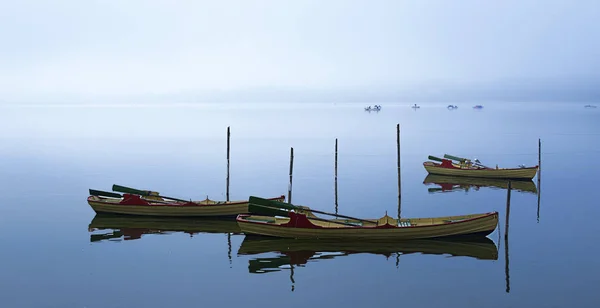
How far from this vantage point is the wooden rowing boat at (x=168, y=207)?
37.9 m

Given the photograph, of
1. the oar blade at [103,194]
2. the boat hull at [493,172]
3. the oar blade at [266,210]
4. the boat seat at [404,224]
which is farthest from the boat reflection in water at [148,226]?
the boat hull at [493,172]

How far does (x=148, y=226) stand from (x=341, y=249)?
13.6 metres

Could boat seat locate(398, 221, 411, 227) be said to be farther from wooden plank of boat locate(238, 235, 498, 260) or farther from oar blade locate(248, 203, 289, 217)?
oar blade locate(248, 203, 289, 217)

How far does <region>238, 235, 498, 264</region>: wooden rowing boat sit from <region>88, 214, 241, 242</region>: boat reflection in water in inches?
166

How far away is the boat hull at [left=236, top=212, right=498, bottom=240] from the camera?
3155cm

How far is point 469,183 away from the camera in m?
55.4

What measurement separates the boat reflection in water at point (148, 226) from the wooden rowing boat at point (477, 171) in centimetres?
2875

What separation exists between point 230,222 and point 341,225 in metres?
8.96

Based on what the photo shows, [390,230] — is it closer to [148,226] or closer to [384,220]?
[384,220]

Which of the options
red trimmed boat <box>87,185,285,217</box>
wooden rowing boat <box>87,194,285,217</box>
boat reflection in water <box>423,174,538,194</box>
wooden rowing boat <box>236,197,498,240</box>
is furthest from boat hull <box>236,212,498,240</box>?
boat reflection in water <box>423,174,538,194</box>

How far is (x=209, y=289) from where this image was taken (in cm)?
2552

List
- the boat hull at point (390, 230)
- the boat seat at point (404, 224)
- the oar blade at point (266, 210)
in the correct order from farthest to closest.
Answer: the oar blade at point (266, 210)
the boat seat at point (404, 224)
the boat hull at point (390, 230)

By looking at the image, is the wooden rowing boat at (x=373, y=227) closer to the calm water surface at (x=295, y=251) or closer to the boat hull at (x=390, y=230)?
the boat hull at (x=390, y=230)

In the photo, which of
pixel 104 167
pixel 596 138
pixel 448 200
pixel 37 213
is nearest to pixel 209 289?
pixel 37 213
